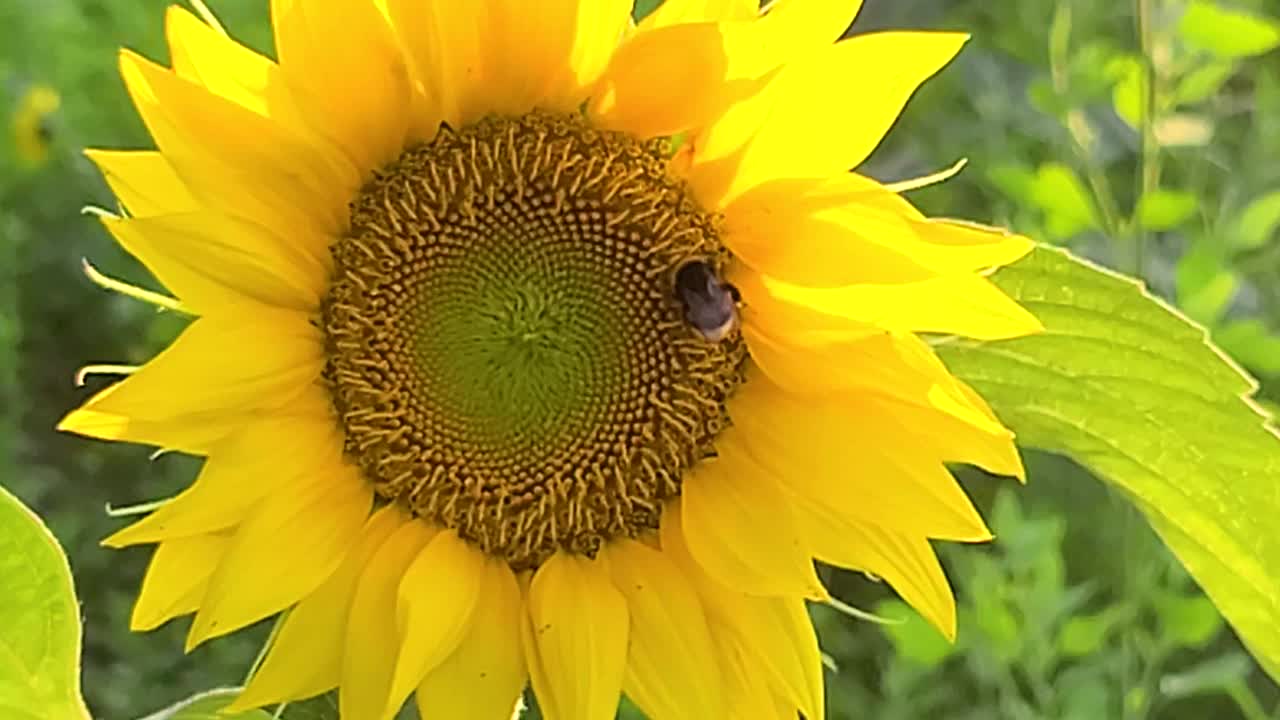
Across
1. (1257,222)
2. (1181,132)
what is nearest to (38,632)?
(1257,222)

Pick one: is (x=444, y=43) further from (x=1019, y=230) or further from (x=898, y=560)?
(x=1019, y=230)

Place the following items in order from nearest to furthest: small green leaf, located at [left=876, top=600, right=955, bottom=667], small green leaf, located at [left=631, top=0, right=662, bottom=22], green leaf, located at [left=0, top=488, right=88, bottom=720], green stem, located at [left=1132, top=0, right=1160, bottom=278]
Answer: green leaf, located at [left=0, top=488, right=88, bottom=720]
green stem, located at [left=1132, top=0, right=1160, bottom=278]
small green leaf, located at [left=876, top=600, right=955, bottom=667]
small green leaf, located at [left=631, top=0, right=662, bottom=22]

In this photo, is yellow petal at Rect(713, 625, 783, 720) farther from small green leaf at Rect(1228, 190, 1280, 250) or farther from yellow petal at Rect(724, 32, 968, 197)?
small green leaf at Rect(1228, 190, 1280, 250)

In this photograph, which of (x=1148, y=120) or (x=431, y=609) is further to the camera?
(x=1148, y=120)

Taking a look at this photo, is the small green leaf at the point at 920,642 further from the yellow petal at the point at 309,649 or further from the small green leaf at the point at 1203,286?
the yellow petal at the point at 309,649

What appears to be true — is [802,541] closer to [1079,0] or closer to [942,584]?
[942,584]

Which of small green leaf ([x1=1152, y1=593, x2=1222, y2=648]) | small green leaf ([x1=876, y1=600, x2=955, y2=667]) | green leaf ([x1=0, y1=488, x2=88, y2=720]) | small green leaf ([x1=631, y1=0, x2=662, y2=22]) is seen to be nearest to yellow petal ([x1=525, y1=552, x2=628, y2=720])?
green leaf ([x1=0, y1=488, x2=88, y2=720])
